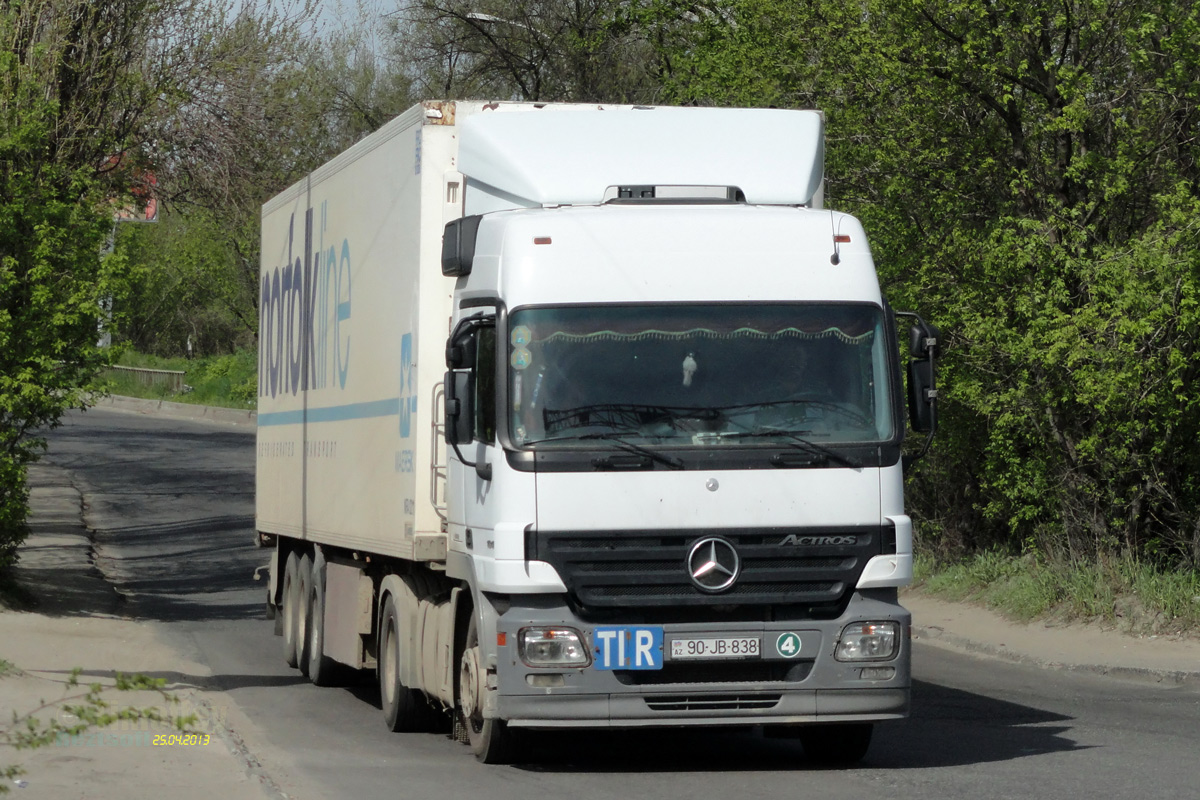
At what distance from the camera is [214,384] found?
187 feet

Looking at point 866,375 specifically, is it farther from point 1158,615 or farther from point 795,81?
point 795,81

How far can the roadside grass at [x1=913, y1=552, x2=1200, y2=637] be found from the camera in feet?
51.0

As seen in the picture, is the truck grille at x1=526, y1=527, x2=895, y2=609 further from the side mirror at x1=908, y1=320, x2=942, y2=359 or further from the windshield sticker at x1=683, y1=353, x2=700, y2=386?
the side mirror at x1=908, y1=320, x2=942, y2=359

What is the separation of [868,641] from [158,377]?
5381 cm

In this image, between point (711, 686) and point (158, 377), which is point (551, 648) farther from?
point (158, 377)

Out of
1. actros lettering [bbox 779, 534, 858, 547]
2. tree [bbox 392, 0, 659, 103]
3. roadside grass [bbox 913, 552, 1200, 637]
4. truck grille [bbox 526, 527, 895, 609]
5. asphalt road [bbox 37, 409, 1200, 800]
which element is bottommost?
asphalt road [bbox 37, 409, 1200, 800]

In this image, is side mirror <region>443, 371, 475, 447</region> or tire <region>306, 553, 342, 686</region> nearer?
side mirror <region>443, 371, 475, 447</region>

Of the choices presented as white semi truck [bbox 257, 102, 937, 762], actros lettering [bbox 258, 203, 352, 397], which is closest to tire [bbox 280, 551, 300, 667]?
actros lettering [bbox 258, 203, 352, 397]

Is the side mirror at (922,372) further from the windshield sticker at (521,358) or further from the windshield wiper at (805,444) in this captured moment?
the windshield sticker at (521,358)

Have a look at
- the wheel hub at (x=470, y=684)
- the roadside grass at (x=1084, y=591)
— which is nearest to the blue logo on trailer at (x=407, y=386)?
the wheel hub at (x=470, y=684)

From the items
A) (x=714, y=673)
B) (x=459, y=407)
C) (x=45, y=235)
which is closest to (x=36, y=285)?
(x=45, y=235)

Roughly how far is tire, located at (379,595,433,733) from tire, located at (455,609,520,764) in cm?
126

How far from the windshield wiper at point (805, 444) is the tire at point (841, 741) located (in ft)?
5.33

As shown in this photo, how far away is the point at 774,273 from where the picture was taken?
363 inches
